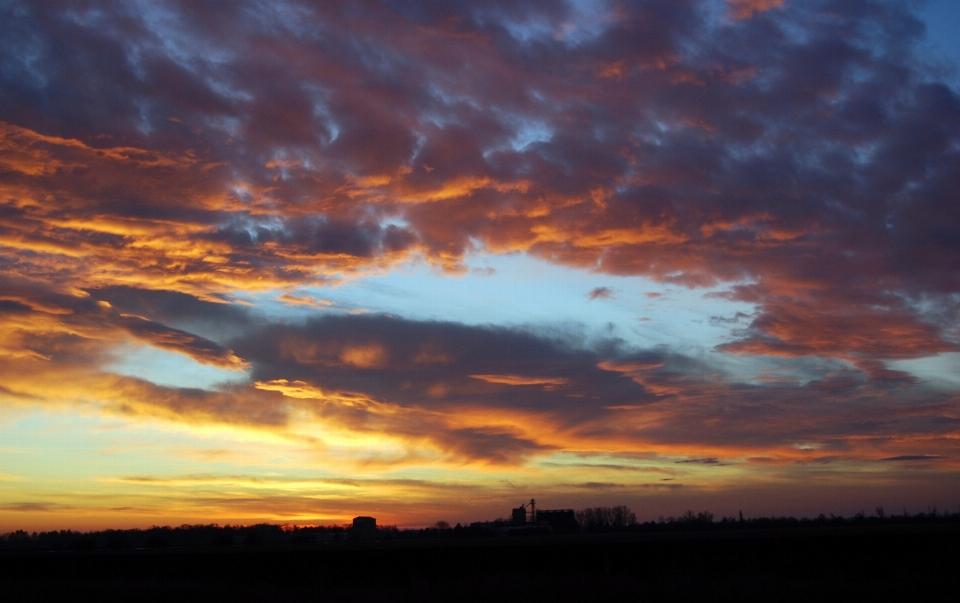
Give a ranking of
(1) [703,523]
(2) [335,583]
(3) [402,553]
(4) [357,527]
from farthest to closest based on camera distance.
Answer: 1. (4) [357,527]
2. (1) [703,523]
3. (3) [402,553]
4. (2) [335,583]

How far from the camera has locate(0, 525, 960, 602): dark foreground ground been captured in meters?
20.4

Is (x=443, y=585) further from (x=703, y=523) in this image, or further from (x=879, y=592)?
(x=703, y=523)

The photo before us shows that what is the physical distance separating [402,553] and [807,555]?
60.6 feet

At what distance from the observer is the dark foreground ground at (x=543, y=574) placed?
2041 centimetres

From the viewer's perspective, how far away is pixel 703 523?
112 metres

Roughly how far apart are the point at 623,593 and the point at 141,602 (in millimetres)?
15529

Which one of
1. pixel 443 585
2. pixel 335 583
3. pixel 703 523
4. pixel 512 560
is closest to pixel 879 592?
pixel 443 585

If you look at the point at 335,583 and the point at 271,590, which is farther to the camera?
the point at 335,583

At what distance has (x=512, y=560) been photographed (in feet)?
103

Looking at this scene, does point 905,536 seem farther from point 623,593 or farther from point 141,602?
point 141,602

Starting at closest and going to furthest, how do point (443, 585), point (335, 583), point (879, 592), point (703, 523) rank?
1. point (879, 592)
2. point (443, 585)
3. point (335, 583)
4. point (703, 523)

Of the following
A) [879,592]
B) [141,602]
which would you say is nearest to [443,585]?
[141,602]

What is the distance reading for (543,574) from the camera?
83.5 ft

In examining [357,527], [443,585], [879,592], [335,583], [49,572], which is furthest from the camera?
[357,527]
